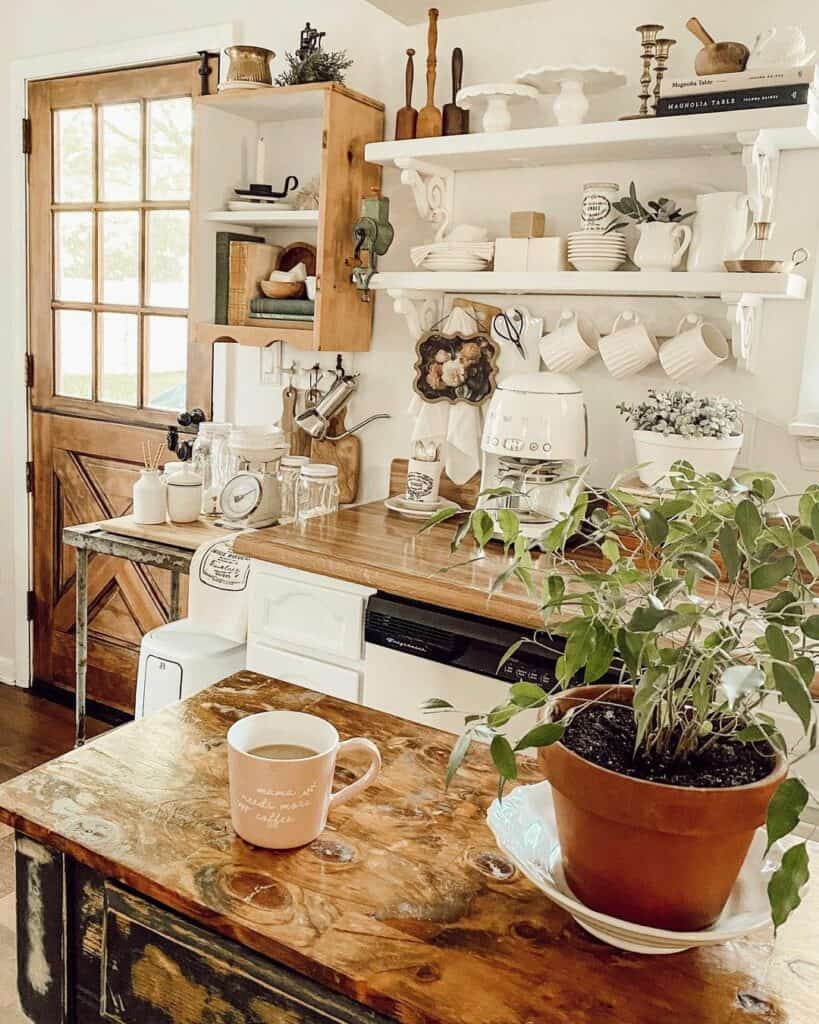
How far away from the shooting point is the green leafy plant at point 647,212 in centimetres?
222

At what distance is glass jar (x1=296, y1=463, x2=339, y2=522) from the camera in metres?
2.61

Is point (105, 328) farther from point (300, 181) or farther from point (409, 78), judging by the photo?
point (409, 78)

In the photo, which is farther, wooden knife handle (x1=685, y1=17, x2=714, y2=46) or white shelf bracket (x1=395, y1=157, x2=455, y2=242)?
white shelf bracket (x1=395, y1=157, x2=455, y2=242)

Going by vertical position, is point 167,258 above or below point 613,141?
below

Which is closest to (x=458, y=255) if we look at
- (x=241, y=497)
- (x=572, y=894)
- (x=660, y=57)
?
(x=660, y=57)

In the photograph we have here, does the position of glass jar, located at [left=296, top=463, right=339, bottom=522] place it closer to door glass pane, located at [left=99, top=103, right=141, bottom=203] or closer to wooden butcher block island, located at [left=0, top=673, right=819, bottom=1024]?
door glass pane, located at [left=99, top=103, right=141, bottom=203]

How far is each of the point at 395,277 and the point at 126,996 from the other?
192 centimetres

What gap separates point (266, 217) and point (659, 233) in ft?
3.65

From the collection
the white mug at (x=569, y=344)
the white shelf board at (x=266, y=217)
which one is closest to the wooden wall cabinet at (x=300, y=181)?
the white shelf board at (x=266, y=217)

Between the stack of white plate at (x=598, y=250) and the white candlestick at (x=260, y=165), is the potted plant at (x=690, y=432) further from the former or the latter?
the white candlestick at (x=260, y=165)

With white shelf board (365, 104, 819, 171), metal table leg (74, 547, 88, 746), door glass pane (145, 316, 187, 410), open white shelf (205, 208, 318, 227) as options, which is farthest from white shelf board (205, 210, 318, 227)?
metal table leg (74, 547, 88, 746)

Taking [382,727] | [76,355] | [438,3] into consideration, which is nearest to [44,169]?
[76,355]

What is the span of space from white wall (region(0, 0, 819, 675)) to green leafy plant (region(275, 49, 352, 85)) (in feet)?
0.49

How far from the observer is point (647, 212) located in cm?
228
